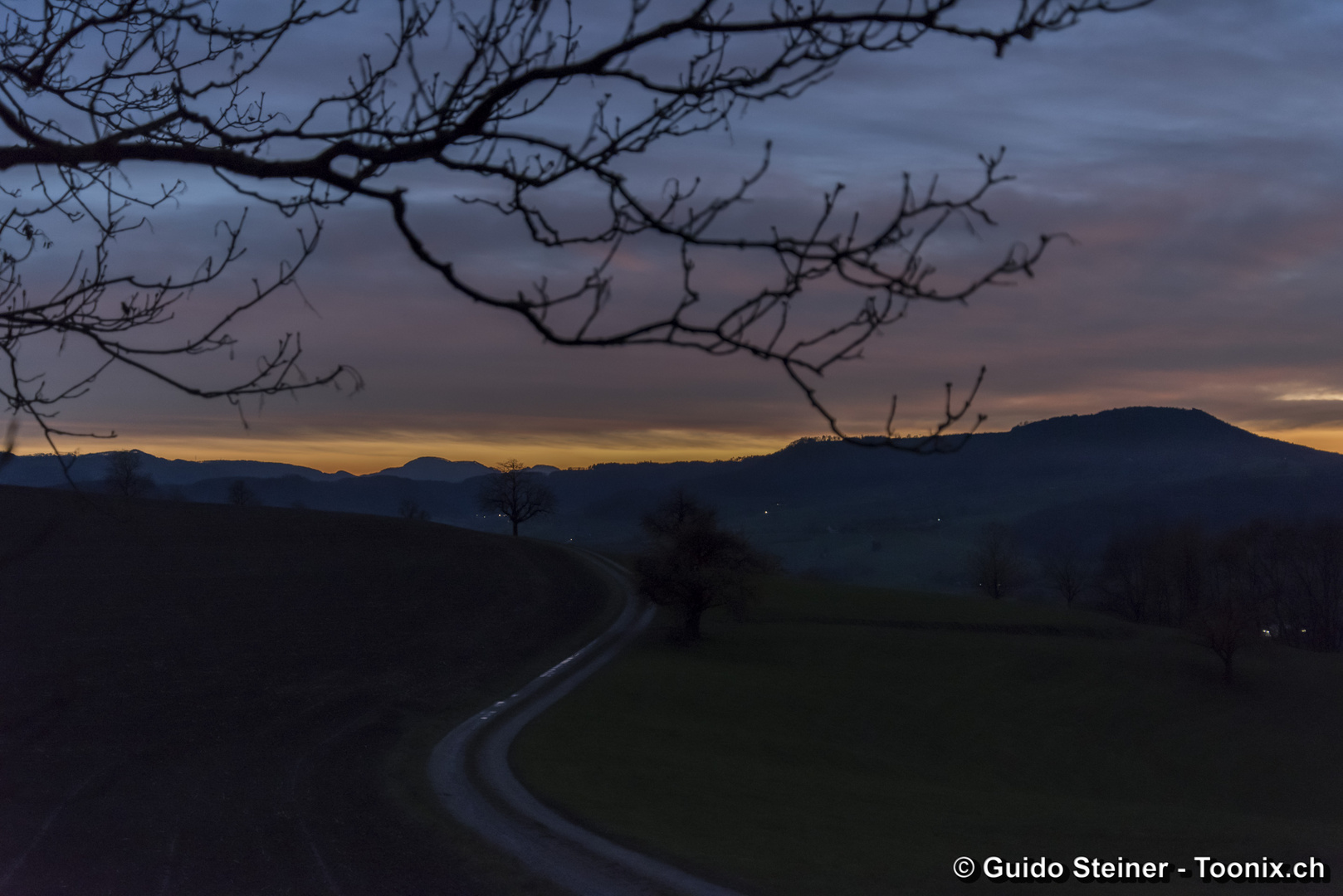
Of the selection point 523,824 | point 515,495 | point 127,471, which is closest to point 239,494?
point 127,471

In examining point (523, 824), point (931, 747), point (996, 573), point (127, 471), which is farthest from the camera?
point (127, 471)

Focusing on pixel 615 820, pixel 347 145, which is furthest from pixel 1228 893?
pixel 347 145

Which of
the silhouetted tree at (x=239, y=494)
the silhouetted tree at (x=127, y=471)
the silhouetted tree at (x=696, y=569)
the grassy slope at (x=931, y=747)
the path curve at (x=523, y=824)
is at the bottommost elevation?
the grassy slope at (x=931, y=747)

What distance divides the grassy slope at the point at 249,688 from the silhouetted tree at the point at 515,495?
66.8 ft

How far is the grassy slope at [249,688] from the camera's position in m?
16.0

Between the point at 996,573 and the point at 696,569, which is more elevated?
the point at 696,569

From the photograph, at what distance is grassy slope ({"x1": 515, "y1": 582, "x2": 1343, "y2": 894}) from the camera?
1841 cm

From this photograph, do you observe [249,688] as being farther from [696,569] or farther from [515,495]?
[515,495]

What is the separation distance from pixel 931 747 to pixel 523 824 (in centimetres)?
2791

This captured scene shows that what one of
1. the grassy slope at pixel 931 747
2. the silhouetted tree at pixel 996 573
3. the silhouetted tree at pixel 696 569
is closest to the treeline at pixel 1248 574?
the silhouetted tree at pixel 996 573

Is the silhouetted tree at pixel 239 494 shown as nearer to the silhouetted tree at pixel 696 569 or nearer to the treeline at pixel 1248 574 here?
the silhouetted tree at pixel 696 569

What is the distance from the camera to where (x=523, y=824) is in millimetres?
17766

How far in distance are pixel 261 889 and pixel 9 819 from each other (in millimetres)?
8414

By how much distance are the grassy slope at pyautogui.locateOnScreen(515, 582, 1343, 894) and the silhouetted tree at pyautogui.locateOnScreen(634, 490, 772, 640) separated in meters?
3.04
